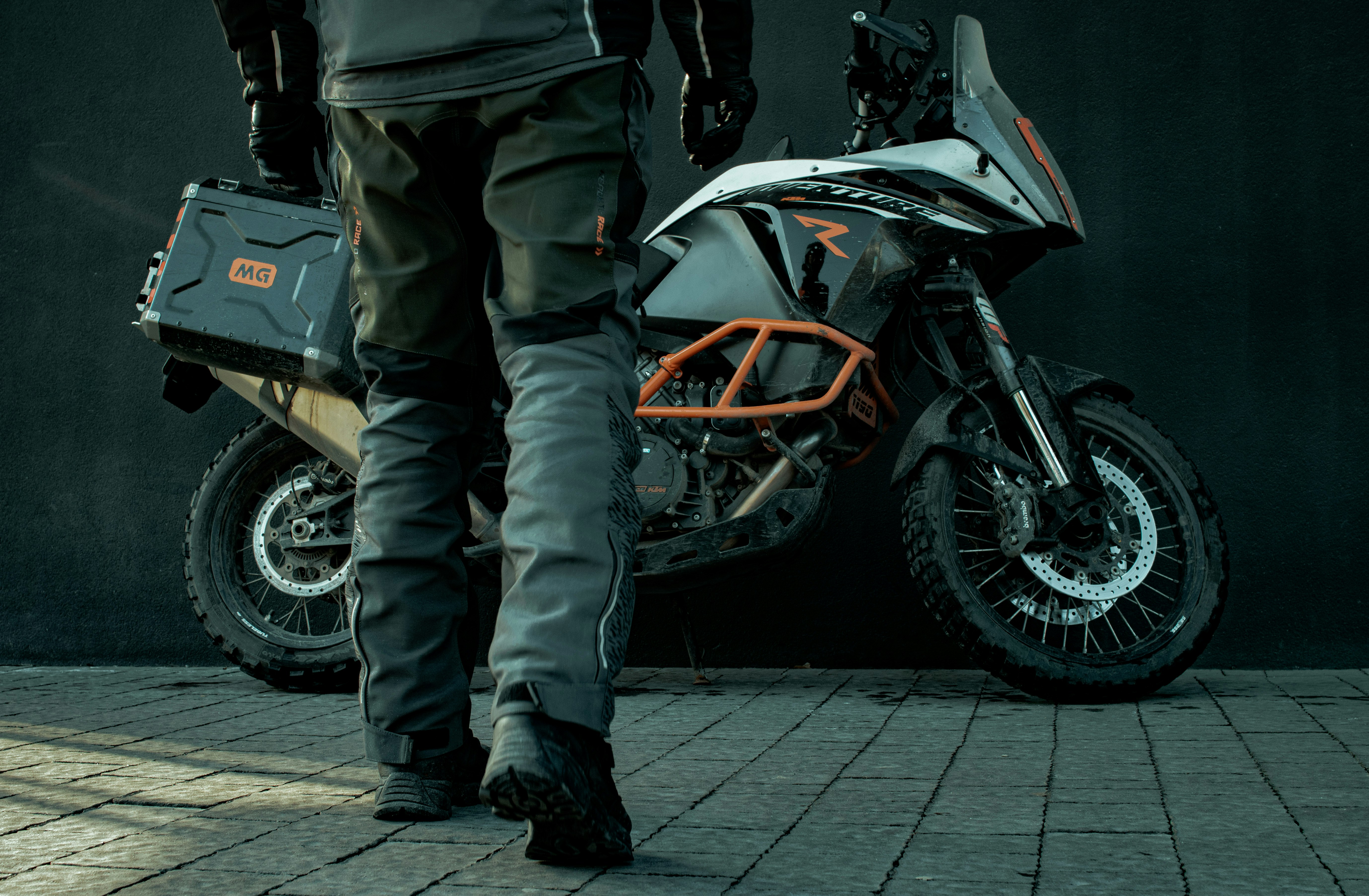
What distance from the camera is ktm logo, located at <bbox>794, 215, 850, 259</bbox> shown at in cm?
311

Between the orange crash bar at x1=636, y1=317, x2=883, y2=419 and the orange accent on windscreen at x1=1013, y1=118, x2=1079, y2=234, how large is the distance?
2.07 ft

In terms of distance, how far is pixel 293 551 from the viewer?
11.4 ft

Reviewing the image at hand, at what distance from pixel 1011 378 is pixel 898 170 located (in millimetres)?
624

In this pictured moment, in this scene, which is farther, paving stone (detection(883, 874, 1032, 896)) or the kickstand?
the kickstand

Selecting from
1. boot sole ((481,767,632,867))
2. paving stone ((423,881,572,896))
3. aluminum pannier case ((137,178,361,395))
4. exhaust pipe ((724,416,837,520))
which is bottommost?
paving stone ((423,881,572,896))

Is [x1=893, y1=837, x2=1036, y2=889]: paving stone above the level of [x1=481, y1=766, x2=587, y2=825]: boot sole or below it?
below

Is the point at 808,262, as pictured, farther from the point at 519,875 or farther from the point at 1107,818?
the point at 519,875

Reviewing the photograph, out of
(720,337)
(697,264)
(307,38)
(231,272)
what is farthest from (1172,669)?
(231,272)

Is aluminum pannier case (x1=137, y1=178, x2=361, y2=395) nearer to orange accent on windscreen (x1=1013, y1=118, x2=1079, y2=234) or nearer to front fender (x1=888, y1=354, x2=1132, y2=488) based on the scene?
front fender (x1=888, y1=354, x2=1132, y2=488)

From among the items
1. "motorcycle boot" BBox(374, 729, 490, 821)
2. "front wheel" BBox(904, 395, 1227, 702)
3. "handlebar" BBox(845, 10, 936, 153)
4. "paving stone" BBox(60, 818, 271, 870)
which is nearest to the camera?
"paving stone" BBox(60, 818, 271, 870)

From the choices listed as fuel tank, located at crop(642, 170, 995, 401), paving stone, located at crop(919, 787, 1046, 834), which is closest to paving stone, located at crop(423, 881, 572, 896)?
paving stone, located at crop(919, 787, 1046, 834)

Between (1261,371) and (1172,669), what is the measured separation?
1178 mm

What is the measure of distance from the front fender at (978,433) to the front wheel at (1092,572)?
0.14ft

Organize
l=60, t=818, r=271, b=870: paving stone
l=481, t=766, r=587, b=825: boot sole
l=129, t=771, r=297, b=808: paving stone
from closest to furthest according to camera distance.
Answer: l=481, t=766, r=587, b=825: boot sole → l=60, t=818, r=271, b=870: paving stone → l=129, t=771, r=297, b=808: paving stone
